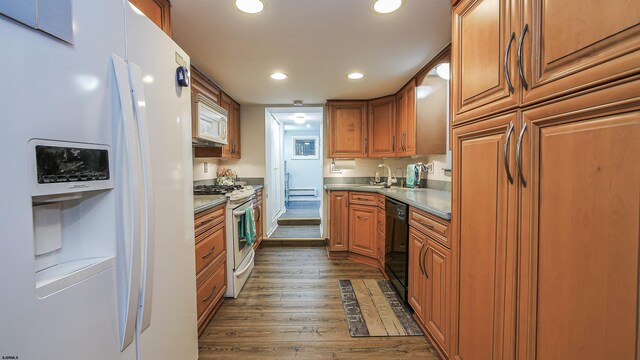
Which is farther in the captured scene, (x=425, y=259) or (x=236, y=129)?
(x=236, y=129)

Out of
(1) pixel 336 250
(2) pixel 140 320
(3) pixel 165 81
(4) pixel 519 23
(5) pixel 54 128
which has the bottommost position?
(1) pixel 336 250

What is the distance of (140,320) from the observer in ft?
2.76

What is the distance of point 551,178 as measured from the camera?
798 millimetres

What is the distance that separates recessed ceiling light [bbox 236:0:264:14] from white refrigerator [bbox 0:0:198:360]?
64 centimetres

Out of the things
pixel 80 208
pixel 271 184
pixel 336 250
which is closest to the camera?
pixel 80 208

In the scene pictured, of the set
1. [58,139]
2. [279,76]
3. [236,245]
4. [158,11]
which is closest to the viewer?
[58,139]

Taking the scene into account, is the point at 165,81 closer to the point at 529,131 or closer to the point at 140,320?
the point at 140,320

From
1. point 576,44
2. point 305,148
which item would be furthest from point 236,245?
point 305,148

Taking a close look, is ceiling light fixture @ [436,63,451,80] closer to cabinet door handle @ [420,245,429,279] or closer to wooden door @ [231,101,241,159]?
cabinet door handle @ [420,245,429,279]

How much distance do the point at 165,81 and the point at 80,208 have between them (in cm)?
63

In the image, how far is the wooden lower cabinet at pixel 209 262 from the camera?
5.79 feet

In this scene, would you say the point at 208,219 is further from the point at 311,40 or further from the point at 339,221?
the point at 339,221

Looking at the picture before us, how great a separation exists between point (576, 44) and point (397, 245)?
1838 mm

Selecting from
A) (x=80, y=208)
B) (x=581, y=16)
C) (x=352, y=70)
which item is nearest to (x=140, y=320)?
(x=80, y=208)
